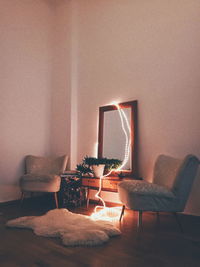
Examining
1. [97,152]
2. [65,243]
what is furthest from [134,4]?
[65,243]

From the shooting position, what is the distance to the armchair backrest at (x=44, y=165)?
4.13 meters

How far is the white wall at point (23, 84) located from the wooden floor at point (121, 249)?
4.67ft

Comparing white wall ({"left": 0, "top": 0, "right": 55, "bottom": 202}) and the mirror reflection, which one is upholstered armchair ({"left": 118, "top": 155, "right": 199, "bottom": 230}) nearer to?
the mirror reflection

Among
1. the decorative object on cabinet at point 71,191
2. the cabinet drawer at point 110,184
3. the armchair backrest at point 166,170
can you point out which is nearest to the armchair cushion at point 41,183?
the decorative object on cabinet at point 71,191

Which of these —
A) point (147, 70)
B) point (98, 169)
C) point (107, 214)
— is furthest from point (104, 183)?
point (147, 70)

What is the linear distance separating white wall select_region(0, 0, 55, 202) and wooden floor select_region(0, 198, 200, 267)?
1422 millimetres

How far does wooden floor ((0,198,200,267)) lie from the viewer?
1.85m

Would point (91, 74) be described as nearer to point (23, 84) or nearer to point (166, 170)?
point (23, 84)

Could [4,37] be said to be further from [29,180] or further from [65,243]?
[65,243]

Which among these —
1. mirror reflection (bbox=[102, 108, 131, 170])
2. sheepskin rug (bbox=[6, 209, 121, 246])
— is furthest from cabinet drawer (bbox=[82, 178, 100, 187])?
Result: sheepskin rug (bbox=[6, 209, 121, 246])

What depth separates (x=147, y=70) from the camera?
3688 millimetres

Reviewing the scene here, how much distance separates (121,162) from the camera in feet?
12.3

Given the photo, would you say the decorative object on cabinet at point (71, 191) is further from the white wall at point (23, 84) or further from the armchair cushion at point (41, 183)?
the white wall at point (23, 84)

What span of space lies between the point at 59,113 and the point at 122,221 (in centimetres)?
239
